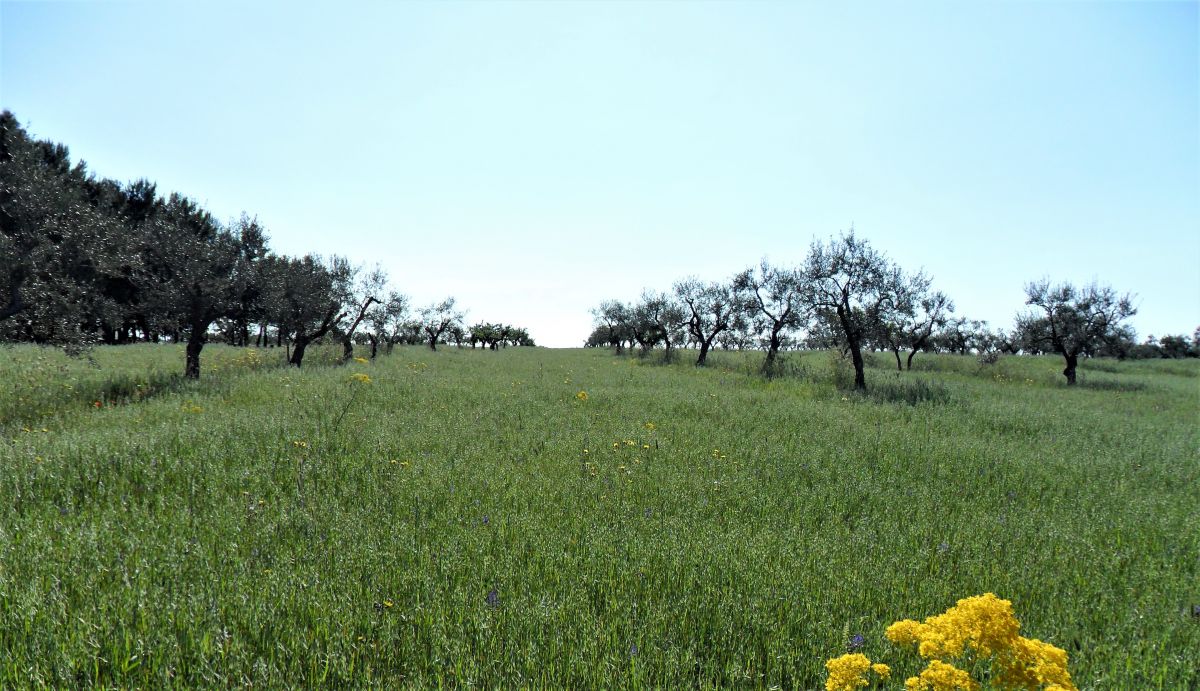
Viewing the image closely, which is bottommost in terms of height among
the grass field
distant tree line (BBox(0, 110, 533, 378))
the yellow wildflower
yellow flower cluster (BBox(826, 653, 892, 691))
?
the grass field

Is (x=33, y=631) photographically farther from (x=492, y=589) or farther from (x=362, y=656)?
(x=492, y=589)

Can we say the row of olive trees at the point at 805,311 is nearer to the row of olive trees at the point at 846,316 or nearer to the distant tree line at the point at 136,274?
the row of olive trees at the point at 846,316

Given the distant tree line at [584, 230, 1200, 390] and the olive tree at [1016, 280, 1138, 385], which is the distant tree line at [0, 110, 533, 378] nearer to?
the distant tree line at [584, 230, 1200, 390]

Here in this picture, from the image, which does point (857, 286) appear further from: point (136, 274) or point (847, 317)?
point (136, 274)

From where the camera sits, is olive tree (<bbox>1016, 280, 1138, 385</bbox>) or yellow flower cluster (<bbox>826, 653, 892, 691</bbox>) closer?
yellow flower cluster (<bbox>826, 653, 892, 691</bbox>)

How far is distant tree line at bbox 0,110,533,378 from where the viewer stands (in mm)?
10188

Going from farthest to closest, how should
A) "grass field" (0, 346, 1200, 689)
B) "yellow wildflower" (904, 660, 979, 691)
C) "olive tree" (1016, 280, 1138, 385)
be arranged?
"olive tree" (1016, 280, 1138, 385), "grass field" (0, 346, 1200, 689), "yellow wildflower" (904, 660, 979, 691)

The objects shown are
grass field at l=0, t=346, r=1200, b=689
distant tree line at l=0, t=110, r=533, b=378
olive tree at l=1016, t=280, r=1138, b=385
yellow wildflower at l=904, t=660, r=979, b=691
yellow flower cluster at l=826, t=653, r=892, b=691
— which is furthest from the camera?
olive tree at l=1016, t=280, r=1138, b=385

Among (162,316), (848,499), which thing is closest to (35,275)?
(162,316)

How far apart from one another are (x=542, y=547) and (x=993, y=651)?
129 inches

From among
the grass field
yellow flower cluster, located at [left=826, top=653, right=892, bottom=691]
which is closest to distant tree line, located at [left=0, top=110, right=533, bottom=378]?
the grass field

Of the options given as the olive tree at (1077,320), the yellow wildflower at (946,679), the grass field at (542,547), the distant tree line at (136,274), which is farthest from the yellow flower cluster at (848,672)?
the olive tree at (1077,320)

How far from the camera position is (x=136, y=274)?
15.6 meters

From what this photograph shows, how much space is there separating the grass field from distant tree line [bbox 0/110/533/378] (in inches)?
94.7
